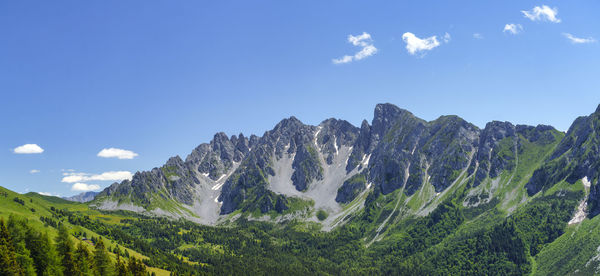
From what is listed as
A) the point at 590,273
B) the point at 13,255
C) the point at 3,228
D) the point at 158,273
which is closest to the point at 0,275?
the point at 13,255

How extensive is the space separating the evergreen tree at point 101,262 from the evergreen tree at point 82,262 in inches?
94.3

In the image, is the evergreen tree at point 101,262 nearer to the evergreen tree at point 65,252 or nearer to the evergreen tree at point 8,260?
the evergreen tree at point 65,252

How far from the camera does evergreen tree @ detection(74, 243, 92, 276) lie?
78.8 meters

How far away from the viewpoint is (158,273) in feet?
652

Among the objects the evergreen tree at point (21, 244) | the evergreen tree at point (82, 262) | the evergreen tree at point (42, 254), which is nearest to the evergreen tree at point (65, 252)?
the evergreen tree at point (82, 262)

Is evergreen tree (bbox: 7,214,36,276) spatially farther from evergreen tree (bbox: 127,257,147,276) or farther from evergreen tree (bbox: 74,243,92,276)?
evergreen tree (bbox: 127,257,147,276)

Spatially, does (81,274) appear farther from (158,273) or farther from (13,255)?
(158,273)

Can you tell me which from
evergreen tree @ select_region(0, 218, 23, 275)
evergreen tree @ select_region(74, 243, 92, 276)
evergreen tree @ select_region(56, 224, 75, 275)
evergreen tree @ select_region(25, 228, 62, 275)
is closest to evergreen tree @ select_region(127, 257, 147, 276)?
evergreen tree @ select_region(74, 243, 92, 276)

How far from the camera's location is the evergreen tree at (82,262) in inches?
3103

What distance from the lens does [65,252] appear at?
261 feet

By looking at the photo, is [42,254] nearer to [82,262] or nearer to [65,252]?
[65,252]

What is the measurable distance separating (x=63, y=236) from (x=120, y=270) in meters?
16.2

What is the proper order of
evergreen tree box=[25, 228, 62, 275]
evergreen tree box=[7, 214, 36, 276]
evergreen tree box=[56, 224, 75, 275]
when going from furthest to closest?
1. evergreen tree box=[56, 224, 75, 275]
2. evergreen tree box=[25, 228, 62, 275]
3. evergreen tree box=[7, 214, 36, 276]

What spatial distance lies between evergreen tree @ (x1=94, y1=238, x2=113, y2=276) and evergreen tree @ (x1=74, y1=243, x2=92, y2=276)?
2395mm
